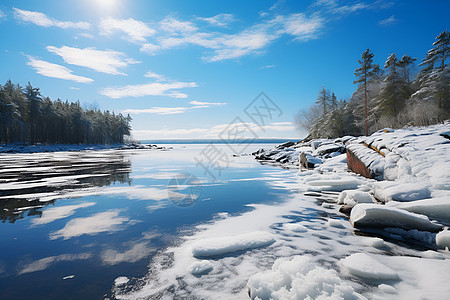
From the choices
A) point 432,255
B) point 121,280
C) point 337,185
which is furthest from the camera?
point 337,185

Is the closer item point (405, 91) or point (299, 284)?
point (299, 284)

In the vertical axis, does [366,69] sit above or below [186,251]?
above

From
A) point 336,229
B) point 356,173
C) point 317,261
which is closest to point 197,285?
point 317,261

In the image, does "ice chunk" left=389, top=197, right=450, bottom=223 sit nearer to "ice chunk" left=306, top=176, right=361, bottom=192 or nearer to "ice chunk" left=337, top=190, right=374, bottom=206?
"ice chunk" left=337, top=190, right=374, bottom=206

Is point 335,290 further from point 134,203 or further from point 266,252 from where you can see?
point 134,203

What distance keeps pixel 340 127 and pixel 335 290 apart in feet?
140

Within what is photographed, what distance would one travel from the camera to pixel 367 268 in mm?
2445

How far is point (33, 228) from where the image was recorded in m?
4.02

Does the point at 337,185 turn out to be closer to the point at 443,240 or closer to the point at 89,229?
the point at 443,240

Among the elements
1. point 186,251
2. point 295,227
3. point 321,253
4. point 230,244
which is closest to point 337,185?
point 295,227

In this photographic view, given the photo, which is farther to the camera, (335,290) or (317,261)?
(317,261)

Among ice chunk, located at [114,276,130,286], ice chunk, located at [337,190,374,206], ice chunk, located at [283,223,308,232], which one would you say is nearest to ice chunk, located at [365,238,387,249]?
ice chunk, located at [283,223,308,232]

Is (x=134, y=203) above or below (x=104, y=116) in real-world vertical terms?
below

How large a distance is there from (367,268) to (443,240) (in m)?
1.77
